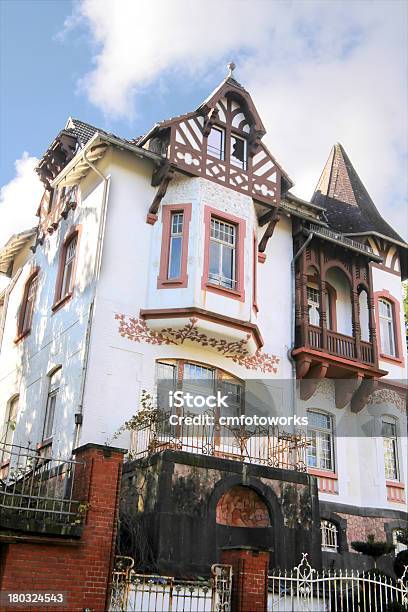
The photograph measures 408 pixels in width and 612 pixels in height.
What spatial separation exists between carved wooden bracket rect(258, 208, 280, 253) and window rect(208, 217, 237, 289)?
1.45 m

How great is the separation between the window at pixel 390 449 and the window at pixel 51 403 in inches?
405

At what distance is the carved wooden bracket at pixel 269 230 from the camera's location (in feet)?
70.3

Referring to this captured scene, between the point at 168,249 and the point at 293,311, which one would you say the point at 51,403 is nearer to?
the point at 168,249

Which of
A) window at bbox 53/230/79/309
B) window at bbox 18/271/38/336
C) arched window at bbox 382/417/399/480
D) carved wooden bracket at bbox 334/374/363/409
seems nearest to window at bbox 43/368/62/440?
window at bbox 53/230/79/309

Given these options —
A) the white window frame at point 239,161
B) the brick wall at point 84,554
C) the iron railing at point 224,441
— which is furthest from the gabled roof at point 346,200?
the brick wall at point 84,554

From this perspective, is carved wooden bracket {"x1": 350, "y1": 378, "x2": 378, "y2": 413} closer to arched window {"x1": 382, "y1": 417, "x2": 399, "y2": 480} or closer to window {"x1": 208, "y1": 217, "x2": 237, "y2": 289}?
arched window {"x1": 382, "y1": 417, "x2": 399, "y2": 480}

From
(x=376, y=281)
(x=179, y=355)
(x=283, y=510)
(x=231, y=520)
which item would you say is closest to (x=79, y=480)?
(x=231, y=520)

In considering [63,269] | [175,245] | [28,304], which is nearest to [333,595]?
[175,245]

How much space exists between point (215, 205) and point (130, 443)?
7033 mm

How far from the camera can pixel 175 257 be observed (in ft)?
64.4

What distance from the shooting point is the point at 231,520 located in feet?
51.2

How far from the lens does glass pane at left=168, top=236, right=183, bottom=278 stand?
19375 millimetres

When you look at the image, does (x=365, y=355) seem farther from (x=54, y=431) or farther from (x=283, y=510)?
(x=54, y=431)

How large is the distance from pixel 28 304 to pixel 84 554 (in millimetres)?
14256
